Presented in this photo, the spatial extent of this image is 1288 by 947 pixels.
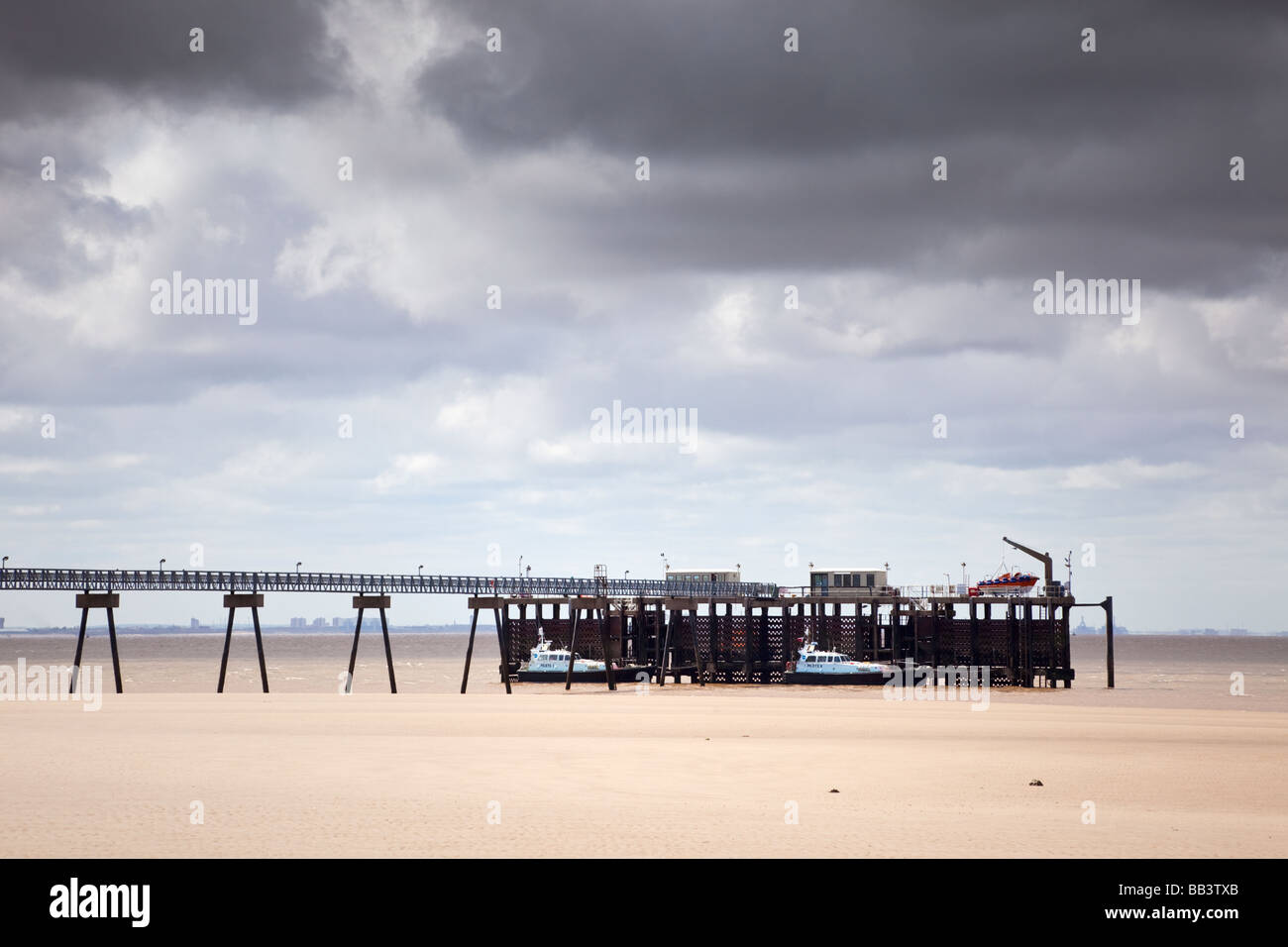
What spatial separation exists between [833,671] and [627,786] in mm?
49407

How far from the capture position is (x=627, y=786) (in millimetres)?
21359

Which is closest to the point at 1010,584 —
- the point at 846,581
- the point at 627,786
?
the point at 846,581

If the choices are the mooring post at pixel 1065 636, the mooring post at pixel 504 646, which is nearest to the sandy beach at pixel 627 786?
the mooring post at pixel 504 646

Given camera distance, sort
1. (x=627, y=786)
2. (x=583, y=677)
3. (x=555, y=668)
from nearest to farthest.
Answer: (x=627, y=786), (x=583, y=677), (x=555, y=668)

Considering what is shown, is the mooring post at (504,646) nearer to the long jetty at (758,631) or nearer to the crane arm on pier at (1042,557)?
the long jetty at (758,631)

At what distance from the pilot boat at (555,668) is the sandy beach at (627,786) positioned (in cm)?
3778

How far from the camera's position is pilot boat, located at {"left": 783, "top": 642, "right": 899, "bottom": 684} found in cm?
6856

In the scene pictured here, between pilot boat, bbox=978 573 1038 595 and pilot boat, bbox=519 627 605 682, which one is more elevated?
pilot boat, bbox=978 573 1038 595

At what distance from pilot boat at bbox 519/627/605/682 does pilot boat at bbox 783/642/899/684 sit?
469 inches

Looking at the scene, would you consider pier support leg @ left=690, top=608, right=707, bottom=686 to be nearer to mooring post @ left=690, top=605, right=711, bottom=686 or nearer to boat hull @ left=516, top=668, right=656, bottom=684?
mooring post @ left=690, top=605, right=711, bottom=686

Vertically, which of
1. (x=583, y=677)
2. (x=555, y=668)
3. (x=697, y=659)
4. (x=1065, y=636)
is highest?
(x=1065, y=636)

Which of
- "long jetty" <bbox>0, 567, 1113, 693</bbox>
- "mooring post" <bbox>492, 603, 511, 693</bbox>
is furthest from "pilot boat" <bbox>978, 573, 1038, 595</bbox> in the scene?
"mooring post" <bbox>492, 603, 511, 693</bbox>

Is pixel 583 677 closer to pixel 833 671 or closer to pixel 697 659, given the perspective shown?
pixel 697 659
